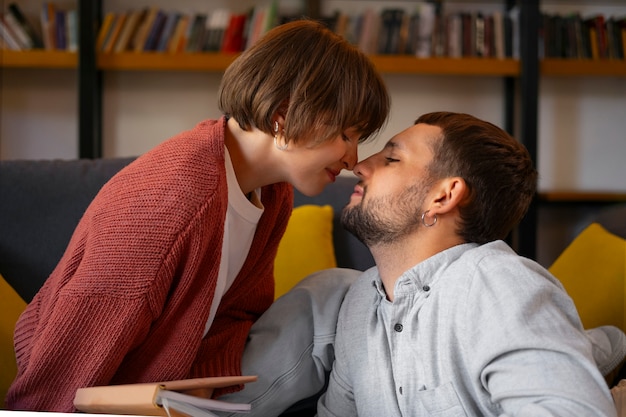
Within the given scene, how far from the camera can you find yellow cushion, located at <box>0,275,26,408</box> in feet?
5.23

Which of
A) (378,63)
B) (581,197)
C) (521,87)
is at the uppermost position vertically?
(378,63)

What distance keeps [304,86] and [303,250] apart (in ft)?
1.99

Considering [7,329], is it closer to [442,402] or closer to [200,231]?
[200,231]

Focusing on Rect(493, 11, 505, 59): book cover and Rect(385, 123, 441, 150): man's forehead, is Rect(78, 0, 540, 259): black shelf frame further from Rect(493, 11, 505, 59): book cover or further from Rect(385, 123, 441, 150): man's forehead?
Rect(385, 123, 441, 150): man's forehead

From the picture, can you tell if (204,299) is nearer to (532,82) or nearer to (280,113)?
(280,113)

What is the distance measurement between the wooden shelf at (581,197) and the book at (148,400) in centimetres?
293

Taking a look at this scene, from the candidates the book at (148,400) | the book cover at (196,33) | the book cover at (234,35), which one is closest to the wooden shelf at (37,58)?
the book cover at (196,33)

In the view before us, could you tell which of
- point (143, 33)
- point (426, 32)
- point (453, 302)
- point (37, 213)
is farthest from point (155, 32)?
point (453, 302)

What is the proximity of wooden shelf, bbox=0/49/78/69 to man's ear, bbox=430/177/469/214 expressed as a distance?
8.63ft

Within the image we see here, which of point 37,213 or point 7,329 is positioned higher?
point 37,213

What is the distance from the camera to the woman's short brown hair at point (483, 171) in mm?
1379

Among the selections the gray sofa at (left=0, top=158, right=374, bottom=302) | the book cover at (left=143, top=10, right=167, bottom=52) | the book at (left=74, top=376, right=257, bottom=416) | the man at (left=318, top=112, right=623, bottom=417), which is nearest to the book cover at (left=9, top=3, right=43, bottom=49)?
the book cover at (left=143, top=10, right=167, bottom=52)

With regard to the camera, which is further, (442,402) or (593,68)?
(593,68)

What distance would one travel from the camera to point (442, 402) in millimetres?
1205
